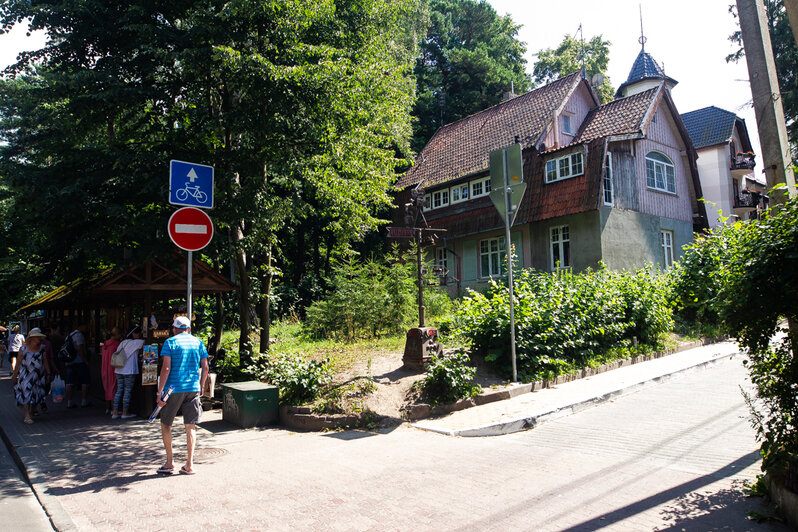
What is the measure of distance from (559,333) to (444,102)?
3092 centimetres

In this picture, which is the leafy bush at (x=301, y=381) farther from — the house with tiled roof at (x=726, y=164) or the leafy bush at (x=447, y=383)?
the house with tiled roof at (x=726, y=164)

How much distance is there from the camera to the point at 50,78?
32.8 feet

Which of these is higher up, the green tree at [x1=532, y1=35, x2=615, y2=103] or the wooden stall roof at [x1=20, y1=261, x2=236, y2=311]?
the green tree at [x1=532, y1=35, x2=615, y2=103]

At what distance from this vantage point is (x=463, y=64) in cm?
3803

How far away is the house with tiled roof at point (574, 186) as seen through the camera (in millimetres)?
22250

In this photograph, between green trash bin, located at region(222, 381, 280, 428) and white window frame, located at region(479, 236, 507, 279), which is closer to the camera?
green trash bin, located at region(222, 381, 280, 428)

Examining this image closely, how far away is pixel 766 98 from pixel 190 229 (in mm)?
7349

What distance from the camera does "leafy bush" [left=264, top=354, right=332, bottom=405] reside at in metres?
9.58

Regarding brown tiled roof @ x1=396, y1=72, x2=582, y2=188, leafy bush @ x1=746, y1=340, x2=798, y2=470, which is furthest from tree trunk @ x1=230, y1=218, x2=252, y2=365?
brown tiled roof @ x1=396, y1=72, x2=582, y2=188

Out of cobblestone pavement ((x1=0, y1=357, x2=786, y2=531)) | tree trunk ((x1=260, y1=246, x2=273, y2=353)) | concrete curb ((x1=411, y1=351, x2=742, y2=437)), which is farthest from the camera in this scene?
tree trunk ((x1=260, y1=246, x2=273, y2=353))


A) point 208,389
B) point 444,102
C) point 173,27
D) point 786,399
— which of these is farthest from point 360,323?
point 444,102

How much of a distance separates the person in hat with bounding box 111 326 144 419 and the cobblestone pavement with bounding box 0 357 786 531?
1.26 metres

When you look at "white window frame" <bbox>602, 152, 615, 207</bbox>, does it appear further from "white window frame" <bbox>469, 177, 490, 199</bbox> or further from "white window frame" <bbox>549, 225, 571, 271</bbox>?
"white window frame" <bbox>469, 177, 490, 199</bbox>

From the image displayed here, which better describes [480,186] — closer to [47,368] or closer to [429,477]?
[47,368]
